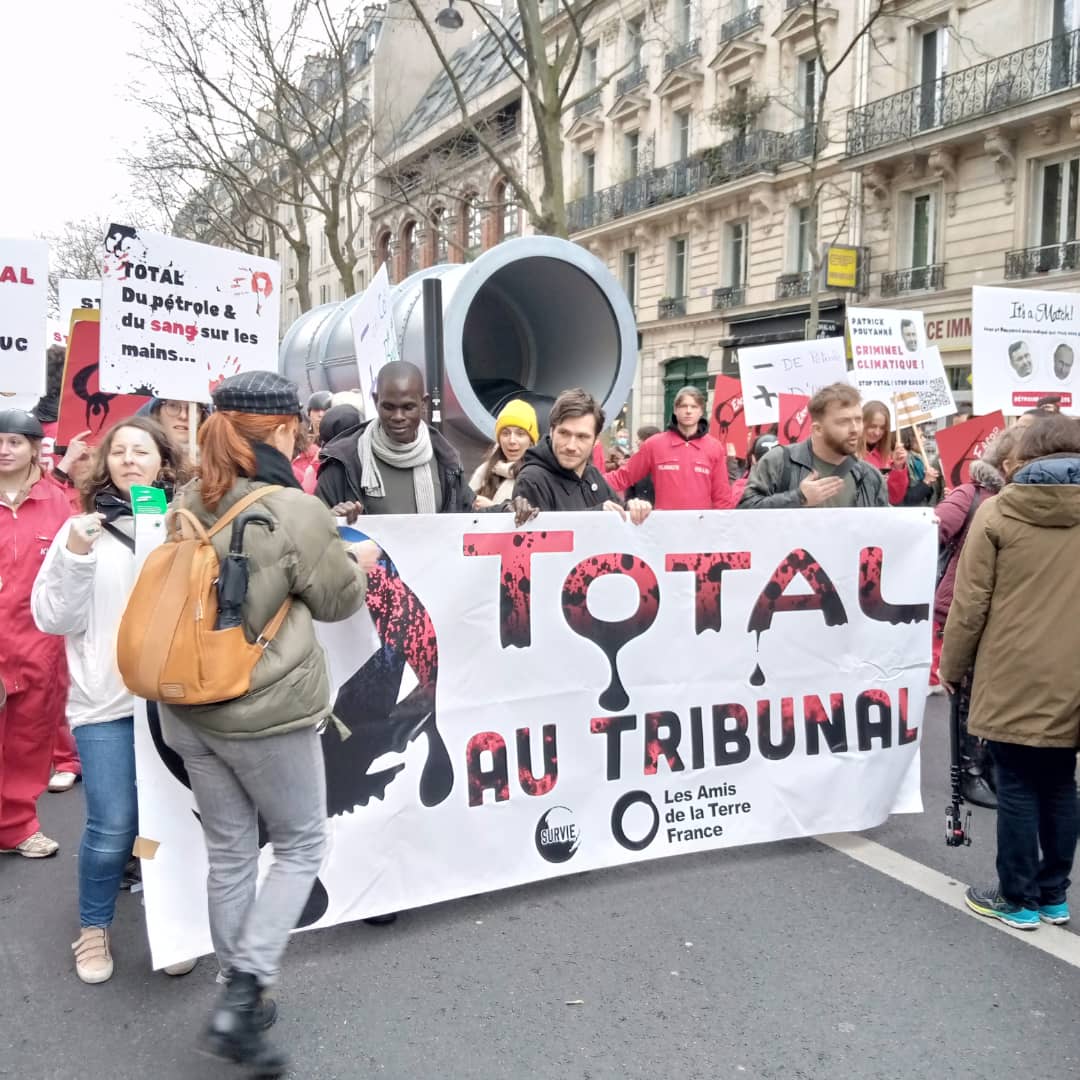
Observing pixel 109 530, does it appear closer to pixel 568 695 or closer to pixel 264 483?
pixel 264 483

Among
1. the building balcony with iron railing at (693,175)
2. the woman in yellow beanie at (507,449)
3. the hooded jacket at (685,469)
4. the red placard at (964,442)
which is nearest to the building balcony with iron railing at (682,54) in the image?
the building balcony with iron railing at (693,175)

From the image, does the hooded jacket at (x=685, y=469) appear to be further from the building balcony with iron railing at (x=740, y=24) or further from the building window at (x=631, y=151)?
the building window at (x=631, y=151)

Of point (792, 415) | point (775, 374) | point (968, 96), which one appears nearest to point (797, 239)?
point (968, 96)

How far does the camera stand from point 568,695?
152 inches

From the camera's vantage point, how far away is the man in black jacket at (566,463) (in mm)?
4148

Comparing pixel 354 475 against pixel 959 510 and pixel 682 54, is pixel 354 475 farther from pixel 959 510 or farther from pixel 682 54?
pixel 682 54

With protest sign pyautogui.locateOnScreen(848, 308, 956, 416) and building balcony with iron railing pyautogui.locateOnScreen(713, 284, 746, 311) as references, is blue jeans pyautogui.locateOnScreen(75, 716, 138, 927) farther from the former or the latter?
building balcony with iron railing pyautogui.locateOnScreen(713, 284, 746, 311)

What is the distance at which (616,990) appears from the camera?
3.14 m

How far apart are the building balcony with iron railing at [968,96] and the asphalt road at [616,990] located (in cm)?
2128

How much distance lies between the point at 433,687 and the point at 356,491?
2.88ft

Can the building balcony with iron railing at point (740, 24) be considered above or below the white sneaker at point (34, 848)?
above

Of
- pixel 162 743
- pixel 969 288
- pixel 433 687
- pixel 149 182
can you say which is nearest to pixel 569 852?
pixel 433 687

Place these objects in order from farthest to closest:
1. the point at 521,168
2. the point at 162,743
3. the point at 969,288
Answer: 1. the point at 521,168
2. the point at 969,288
3. the point at 162,743

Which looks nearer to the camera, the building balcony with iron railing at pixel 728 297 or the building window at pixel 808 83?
the building window at pixel 808 83
